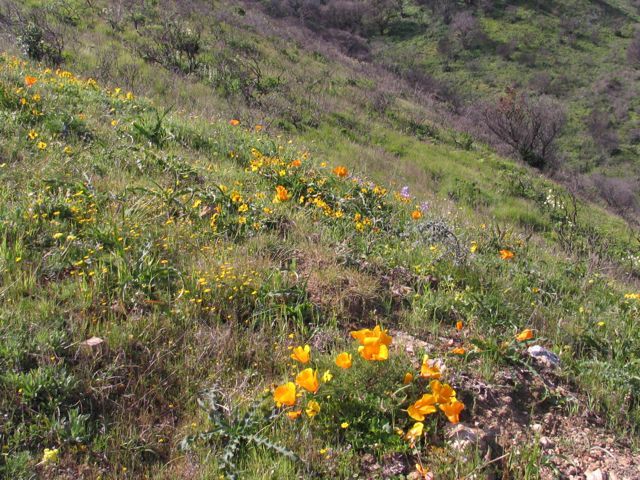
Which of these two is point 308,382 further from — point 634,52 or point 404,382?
point 634,52

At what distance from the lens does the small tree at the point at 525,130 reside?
64.5 feet

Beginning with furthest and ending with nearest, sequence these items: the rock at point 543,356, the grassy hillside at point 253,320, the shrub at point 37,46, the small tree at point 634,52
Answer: the small tree at point 634,52, the shrub at point 37,46, the rock at point 543,356, the grassy hillside at point 253,320

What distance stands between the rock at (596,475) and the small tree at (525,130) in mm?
18316

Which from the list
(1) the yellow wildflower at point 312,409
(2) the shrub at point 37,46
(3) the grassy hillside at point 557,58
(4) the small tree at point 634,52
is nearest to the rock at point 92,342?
(1) the yellow wildflower at point 312,409

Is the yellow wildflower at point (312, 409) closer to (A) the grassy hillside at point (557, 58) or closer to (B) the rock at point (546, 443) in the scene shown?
(B) the rock at point (546, 443)

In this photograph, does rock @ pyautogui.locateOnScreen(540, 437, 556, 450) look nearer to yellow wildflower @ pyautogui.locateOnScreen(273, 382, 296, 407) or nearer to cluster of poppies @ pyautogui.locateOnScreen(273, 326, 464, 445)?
cluster of poppies @ pyautogui.locateOnScreen(273, 326, 464, 445)

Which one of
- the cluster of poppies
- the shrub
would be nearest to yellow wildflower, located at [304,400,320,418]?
the cluster of poppies

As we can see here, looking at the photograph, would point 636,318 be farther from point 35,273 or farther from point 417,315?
point 35,273

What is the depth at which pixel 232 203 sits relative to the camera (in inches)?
156

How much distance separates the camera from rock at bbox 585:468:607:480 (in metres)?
2.15

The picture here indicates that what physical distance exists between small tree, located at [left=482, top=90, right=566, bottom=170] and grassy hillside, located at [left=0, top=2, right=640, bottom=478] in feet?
51.1

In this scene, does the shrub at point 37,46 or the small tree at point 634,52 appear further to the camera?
the small tree at point 634,52

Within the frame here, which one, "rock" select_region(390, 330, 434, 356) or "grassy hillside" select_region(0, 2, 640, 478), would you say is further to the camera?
"rock" select_region(390, 330, 434, 356)

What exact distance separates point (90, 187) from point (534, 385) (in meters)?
3.03
